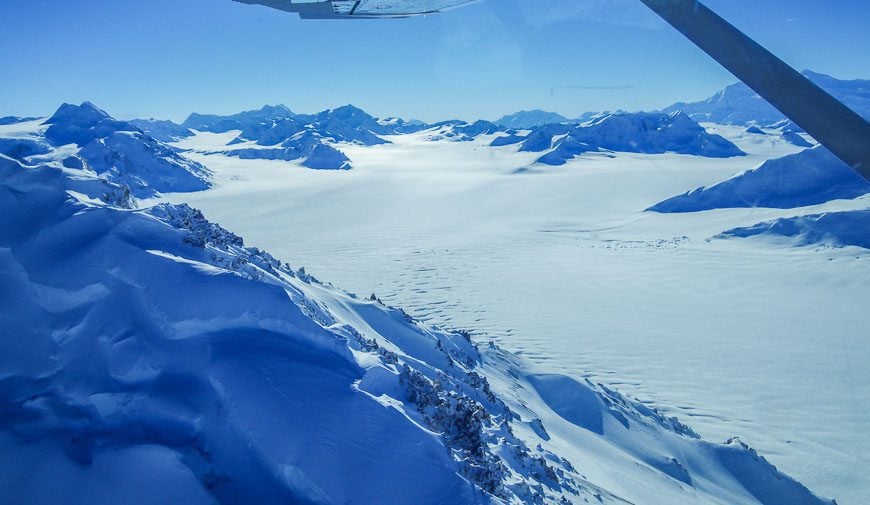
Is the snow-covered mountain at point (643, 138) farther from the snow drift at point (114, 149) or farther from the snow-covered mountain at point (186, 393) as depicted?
the snow-covered mountain at point (186, 393)

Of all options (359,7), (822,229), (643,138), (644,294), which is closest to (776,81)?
(359,7)

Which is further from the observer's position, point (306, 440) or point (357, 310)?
point (357, 310)

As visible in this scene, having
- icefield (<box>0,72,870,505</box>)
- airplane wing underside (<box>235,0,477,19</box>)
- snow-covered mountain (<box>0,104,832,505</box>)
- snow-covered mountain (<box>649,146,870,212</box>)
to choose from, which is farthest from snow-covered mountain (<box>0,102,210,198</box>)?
airplane wing underside (<box>235,0,477,19</box>)

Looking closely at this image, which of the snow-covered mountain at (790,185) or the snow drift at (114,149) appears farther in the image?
the snow drift at (114,149)

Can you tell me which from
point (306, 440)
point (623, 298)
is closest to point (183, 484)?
point (306, 440)

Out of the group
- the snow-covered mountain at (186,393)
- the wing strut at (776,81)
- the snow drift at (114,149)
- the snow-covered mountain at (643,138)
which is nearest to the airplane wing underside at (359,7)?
the wing strut at (776,81)

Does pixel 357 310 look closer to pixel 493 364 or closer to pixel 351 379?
pixel 493 364
